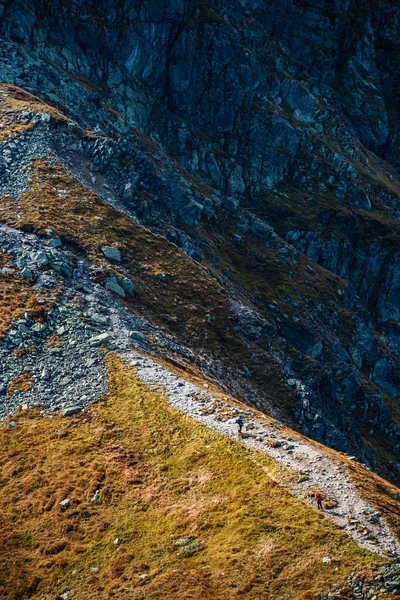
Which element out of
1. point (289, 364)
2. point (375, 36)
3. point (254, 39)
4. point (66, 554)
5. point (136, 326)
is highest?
point (375, 36)

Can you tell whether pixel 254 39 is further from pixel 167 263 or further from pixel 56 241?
pixel 56 241

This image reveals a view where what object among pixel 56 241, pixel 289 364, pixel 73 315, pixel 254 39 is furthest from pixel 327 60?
pixel 73 315

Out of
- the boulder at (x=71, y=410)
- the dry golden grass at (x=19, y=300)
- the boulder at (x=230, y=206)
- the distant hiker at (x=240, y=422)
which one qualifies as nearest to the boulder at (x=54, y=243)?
the dry golden grass at (x=19, y=300)

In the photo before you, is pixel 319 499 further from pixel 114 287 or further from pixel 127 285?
pixel 127 285

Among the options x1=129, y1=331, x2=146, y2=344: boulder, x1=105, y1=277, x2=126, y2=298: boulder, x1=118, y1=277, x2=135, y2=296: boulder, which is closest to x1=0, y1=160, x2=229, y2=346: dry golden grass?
x1=118, y1=277, x2=135, y2=296: boulder

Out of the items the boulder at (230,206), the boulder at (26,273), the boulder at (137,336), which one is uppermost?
the boulder at (230,206)

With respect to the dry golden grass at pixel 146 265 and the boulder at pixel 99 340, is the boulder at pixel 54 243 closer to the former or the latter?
the dry golden grass at pixel 146 265

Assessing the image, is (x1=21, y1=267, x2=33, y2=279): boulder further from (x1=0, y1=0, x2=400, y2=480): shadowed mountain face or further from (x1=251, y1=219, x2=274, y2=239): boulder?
(x1=251, y1=219, x2=274, y2=239): boulder
